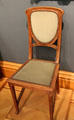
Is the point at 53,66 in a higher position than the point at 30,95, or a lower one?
higher

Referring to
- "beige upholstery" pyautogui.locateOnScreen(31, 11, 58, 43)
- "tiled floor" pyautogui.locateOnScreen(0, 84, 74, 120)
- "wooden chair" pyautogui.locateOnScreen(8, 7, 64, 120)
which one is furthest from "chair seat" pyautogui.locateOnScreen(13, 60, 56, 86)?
"tiled floor" pyautogui.locateOnScreen(0, 84, 74, 120)

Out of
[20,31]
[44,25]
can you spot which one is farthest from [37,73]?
[20,31]

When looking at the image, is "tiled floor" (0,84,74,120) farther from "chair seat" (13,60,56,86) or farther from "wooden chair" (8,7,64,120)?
"chair seat" (13,60,56,86)

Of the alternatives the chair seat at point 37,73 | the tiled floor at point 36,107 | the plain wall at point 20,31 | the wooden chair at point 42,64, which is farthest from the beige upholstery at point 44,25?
the tiled floor at point 36,107

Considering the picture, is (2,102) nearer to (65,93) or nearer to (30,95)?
(30,95)

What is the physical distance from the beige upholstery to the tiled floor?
0.74m

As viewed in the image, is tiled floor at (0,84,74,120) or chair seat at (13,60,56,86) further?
tiled floor at (0,84,74,120)

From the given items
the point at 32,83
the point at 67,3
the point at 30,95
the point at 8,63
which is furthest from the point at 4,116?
the point at 67,3

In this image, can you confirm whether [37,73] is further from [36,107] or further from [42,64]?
[36,107]

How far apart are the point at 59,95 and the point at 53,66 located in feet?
1.67

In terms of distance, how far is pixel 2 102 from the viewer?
1.56 m

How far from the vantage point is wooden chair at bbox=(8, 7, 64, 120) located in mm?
1095

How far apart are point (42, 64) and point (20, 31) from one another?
1.75 ft

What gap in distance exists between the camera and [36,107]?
147 centimetres
